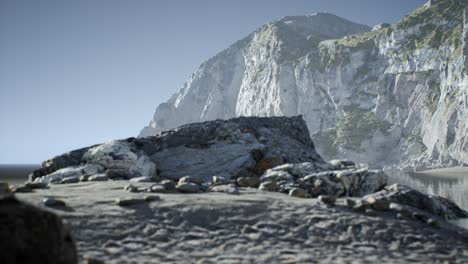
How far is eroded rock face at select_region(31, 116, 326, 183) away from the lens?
14633 mm

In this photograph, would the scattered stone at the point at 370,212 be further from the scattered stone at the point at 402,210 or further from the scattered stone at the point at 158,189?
the scattered stone at the point at 158,189

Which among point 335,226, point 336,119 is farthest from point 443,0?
point 335,226

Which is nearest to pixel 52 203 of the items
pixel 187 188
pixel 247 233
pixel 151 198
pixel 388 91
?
pixel 151 198

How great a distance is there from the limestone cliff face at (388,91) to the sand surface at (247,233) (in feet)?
309

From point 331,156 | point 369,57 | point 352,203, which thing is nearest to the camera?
point 352,203

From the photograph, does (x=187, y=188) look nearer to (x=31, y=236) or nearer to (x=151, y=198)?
(x=151, y=198)

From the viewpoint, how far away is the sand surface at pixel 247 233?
5469mm

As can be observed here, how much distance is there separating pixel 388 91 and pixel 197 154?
139 m

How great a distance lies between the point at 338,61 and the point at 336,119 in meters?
26.5

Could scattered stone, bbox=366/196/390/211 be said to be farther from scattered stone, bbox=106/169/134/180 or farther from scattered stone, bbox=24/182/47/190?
scattered stone, bbox=106/169/134/180

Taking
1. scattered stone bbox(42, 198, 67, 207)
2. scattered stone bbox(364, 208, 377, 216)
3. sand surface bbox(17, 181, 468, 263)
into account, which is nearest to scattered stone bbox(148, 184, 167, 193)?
sand surface bbox(17, 181, 468, 263)

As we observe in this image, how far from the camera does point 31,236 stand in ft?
11.4

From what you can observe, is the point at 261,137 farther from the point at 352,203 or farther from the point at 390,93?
the point at 390,93

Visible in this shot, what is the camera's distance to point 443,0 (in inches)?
5664
